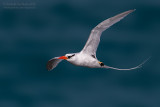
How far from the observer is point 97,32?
20.0 meters

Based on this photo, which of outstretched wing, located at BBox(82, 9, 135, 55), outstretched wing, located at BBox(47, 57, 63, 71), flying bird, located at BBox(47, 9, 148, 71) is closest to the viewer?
outstretched wing, located at BBox(82, 9, 135, 55)

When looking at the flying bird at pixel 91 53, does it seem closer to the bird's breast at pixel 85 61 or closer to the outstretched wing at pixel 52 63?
the bird's breast at pixel 85 61

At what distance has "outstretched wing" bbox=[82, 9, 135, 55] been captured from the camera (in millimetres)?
19266

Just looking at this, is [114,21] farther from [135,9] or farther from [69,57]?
[69,57]

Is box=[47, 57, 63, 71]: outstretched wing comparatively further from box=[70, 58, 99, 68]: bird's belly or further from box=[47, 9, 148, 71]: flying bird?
box=[70, 58, 99, 68]: bird's belly

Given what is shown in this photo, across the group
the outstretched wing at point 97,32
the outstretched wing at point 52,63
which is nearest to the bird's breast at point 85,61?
the outstretched wing at point 97,32

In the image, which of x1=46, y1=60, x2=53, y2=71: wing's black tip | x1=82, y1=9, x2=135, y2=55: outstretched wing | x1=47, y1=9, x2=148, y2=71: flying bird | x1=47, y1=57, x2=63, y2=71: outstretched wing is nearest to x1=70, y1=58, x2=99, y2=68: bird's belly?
x1=47, y1=9, x2=148, y2=71: flying bird

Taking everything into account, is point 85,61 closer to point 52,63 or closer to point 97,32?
point 97,32

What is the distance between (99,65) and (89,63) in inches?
28.0

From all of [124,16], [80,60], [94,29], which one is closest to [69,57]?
[80,60]

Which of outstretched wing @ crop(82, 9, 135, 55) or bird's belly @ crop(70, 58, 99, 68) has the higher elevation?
outstretched wing @ crop(82, 9, 135, 55)

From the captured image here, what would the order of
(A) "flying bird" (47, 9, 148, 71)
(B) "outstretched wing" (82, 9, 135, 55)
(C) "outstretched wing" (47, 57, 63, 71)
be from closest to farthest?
(B) "outstretched wing" (82, 9, 135, 55) → (A) "flying bird" (47, 9, 148, 71) → (C) "outstretched wing" (47, 57, 63, 71)

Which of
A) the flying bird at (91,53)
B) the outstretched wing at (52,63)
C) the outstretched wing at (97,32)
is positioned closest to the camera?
the outstretched wing at (97,32)

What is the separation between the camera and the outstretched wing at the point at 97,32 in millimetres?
19266
